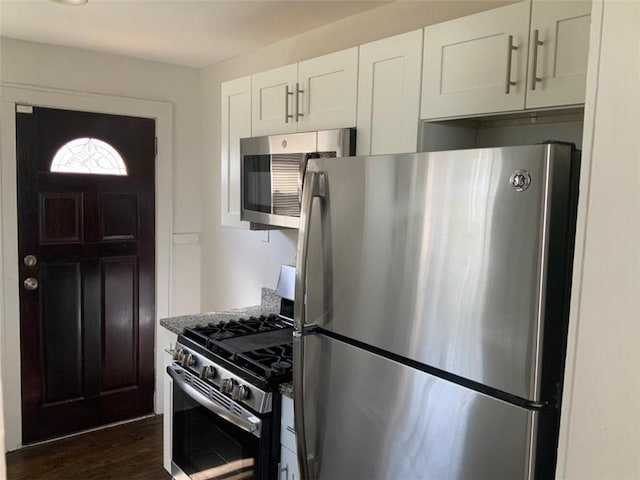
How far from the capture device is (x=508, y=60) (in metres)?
1.37

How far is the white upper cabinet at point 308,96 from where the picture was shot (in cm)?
185

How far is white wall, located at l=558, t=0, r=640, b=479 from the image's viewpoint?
2.25 feet

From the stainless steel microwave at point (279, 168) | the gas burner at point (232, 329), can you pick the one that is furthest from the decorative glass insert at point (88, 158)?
the gas burner at point (232, 329)

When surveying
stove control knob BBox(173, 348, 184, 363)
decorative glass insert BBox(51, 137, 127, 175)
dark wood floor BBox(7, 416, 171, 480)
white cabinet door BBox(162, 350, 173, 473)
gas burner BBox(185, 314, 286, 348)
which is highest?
decorative glass insert BBox(51, 137, 127, 175)

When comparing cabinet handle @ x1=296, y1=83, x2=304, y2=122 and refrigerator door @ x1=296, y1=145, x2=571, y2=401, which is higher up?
cabinet handle @ x1=296, y1=83, x2=304, y2=122

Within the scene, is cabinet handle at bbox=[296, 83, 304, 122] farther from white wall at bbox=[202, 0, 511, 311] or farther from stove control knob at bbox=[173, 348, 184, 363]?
stove control knob at bbox=[173, 348, 184, 363]

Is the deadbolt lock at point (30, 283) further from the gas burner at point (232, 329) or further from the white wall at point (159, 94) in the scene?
the gas burner at point (232, 329)

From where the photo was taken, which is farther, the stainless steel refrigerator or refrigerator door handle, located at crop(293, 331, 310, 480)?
refrigerator door handle, located at crop(293, 331, 310, 480)

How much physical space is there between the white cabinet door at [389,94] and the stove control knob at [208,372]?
3.37 feet

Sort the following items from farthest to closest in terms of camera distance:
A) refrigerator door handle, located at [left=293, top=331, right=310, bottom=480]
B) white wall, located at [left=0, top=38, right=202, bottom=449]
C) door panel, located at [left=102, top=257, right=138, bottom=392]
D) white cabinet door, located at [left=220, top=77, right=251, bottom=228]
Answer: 1. door panel, located at [left=102, top=257, right=138, bottom=392]
2. white wall, located at [left=0, top=38, right=202, bottom=449]
3. white cabinet door, located at [left=220, top=77, right=251, bottom=228]
4. refrigerator door handle, located at [left=293, top=331, right=310, bottom=480]

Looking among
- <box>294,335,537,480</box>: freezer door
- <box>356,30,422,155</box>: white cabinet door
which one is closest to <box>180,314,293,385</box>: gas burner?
<box>294,335,537,480</box>: freezer door

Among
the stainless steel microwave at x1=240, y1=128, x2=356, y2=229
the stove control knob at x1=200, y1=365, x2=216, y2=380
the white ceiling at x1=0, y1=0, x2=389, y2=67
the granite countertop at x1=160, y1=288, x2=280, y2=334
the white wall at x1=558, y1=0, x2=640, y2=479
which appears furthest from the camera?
the granite countertop at x1=160, y1=288, x2=280, y2=334

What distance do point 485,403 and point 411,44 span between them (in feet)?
3.60

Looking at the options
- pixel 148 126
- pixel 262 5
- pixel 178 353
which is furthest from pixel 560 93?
pixel 148 126
